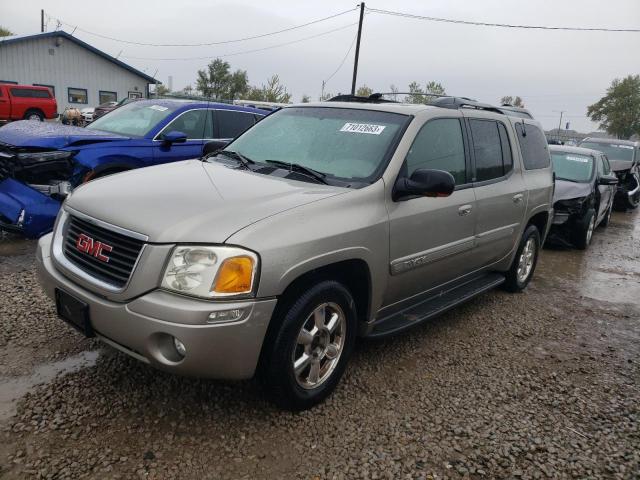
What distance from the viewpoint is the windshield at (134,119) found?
659cm

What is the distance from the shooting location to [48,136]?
18.7ft

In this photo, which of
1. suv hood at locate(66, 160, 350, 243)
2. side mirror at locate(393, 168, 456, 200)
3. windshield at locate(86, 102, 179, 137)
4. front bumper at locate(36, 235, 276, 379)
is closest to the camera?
front bumper at locate(36, 235, 276, 379)

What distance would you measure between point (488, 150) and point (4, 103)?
27.0 meters

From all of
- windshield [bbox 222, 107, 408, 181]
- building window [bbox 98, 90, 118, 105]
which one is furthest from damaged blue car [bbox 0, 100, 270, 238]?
building window [bbox 98, 90, 118, 105]

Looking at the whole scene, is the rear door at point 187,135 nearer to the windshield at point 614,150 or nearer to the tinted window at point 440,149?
the tinted window at point 440,149

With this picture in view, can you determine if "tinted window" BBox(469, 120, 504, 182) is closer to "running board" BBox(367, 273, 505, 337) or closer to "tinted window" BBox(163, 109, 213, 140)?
"running board" BBox(367, 273, 505, 337)

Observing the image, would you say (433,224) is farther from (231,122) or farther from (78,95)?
(78,95)

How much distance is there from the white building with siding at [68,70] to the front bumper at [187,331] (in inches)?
1361

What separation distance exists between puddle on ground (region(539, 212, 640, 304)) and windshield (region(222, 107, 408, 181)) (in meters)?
3.79

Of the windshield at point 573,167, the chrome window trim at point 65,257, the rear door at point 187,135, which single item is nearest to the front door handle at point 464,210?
the chrome window trim at point 65,257

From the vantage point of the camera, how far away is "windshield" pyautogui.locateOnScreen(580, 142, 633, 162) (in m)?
14.1

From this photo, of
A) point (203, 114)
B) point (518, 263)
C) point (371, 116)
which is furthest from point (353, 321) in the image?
point (203, 114)

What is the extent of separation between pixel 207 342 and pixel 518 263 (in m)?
3.92

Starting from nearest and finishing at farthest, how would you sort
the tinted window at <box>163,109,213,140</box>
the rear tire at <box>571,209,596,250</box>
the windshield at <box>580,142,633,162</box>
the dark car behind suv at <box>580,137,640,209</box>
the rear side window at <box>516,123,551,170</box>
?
the rear side window at <box>516,123,551,170</box>
the tinted window at <box>163,109,213,140</box>
the rear tire at <box>571,209,596,250</box>
the dark car behind suv at <box>580,137,640,209</box>
the windshield at <box>580,142,633,162</box>
